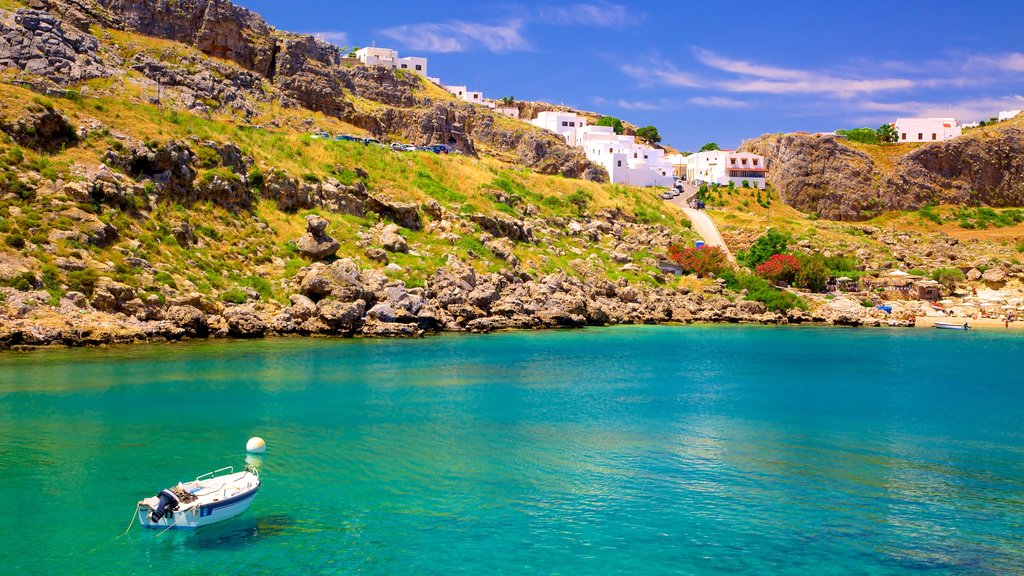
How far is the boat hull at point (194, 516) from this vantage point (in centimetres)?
1630

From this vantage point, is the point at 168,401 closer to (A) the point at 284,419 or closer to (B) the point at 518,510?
→ (A) the point at 284,419

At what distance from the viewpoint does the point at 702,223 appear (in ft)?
286

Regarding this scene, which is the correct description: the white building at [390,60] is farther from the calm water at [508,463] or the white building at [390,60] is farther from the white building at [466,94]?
the calm water at [508,463]

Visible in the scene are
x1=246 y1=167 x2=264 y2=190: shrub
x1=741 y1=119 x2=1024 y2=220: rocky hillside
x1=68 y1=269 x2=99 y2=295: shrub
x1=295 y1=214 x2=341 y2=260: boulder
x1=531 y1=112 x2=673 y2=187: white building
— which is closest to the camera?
x1=68 y1=269 x2=99 y2=295: shrub

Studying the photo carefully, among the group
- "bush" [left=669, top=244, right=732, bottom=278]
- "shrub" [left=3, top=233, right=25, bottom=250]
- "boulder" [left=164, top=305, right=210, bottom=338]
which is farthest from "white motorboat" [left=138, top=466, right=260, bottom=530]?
"bush" [left=669, top=244, right=732, bottom=278]

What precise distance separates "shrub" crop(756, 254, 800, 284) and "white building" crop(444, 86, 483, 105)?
8620cm

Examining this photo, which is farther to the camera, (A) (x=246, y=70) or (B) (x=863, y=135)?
(B) (x=863, y=135)

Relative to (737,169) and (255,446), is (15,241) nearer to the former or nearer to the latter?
(255,446)

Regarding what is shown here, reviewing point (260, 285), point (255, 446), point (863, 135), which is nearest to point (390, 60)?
point (863, 135)

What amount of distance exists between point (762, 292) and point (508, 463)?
164ft

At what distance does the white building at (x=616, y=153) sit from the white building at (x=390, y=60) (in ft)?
84.0

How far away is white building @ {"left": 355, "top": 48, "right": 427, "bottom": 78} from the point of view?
130 m

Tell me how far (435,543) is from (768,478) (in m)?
9.95

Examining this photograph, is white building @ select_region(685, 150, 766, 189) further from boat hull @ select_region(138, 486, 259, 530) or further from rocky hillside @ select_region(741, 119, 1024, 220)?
boat hull @ select_region(138, 486, 259, 530)
